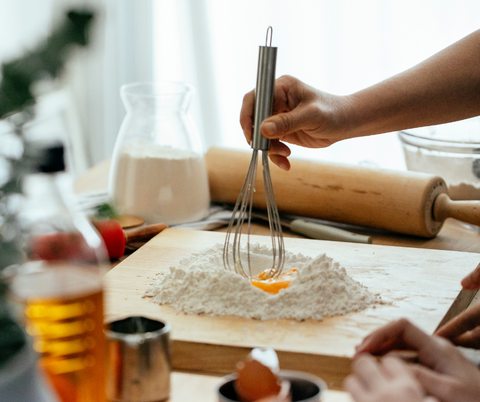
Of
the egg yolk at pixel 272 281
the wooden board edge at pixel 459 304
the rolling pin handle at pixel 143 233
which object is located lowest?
the wooden board edge at pixel 459 304

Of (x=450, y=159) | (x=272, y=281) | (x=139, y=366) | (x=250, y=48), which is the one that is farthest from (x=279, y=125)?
(x=250, y=48)

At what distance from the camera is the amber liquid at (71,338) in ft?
1.28

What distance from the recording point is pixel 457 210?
1.12 metres

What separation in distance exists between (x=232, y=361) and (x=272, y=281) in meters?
0.20

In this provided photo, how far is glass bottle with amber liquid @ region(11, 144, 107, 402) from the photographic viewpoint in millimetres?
388

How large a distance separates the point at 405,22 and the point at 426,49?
15 centimetres

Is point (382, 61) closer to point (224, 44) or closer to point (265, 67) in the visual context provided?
point (224, 44)

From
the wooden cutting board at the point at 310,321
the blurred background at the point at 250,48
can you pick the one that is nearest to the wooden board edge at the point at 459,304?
the wooden cutting board at the point at 310,321

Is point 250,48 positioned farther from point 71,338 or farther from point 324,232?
point 71,338

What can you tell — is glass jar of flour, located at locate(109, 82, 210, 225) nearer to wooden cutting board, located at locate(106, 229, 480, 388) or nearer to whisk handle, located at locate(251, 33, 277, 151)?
wooden cutting board, located at locate(106, 229, 480, 388)

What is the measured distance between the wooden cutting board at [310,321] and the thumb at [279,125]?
0.86 feet

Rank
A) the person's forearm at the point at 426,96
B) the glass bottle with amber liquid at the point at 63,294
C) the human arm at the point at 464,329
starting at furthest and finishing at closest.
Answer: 1. the person's forearm at the point at 426,96
2. the human arm at the point at 464,329
3. the glass bottle with amber liquid at the point at 63,294

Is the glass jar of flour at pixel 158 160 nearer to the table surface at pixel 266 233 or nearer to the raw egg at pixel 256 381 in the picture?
the table surface at pixel 266 233

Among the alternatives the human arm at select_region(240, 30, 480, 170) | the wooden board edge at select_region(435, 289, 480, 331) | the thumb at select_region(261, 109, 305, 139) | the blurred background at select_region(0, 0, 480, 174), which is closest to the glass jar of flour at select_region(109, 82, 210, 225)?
the human arm at select_region(240, 30, 480, 170)
